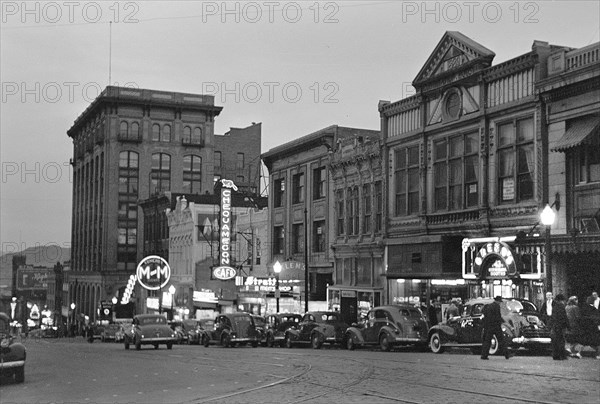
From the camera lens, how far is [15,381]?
21.2 m

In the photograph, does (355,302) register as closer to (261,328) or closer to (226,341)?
(261,328)

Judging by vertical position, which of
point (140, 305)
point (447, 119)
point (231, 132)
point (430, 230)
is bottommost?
point (140, 305)

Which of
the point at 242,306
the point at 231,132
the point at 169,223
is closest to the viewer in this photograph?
the point at 242,306

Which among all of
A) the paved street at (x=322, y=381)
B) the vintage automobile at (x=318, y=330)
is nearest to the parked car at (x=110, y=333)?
the vintage automobile at (x=318, y=330)

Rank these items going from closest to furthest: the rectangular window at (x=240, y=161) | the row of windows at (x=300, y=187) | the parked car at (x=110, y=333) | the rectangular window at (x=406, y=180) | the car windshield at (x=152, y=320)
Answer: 1. the car windshield at (x=152, y=320)
2. the rectangular window at (x=406, y=180)
3. the row of windows at (x=300, y=187)
4. the parked car at (x=110, y=333)
5. the rectangular window at (x=240, y=161)

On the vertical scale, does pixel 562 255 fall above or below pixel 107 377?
above

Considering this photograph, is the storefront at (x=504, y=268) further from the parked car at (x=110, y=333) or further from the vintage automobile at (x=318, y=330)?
the parked car at (x=110, y=333)

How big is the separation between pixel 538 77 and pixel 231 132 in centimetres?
8051

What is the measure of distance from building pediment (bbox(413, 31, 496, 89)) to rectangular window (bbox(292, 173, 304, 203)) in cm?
1437

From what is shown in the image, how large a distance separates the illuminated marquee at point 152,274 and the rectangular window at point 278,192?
50.1 feet

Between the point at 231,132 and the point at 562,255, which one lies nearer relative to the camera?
the point at 562,255

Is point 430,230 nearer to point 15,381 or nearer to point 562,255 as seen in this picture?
point 562,255

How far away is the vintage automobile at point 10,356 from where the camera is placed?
20.5 m

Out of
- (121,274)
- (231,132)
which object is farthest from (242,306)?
(231,132)
